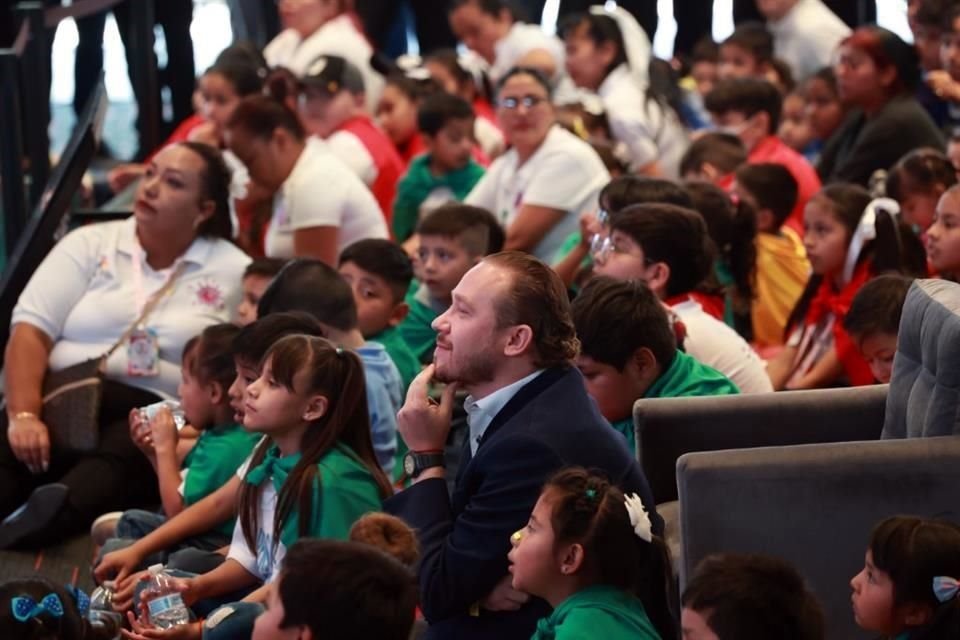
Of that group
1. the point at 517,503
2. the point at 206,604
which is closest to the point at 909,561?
the point at 517,503

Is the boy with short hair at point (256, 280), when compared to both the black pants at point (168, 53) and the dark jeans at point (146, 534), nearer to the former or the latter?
the dark jeans at point (146, 534)

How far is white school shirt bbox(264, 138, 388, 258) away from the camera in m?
5.51

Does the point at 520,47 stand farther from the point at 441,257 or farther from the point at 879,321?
the point at 879,321

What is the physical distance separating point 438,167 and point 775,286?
1627 millimetres


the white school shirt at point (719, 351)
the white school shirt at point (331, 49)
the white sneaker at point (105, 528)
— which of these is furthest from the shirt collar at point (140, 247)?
the white school shirt at point (331, 49)

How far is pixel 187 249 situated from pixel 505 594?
7.41ft

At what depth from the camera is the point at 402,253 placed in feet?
15.3

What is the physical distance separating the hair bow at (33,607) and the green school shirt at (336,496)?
0.45 m

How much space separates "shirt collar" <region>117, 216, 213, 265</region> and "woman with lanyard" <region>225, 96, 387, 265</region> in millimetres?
657

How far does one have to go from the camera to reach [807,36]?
29.1ft

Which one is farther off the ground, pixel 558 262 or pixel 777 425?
pixel 777 425

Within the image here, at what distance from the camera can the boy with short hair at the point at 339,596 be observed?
238 centimetres

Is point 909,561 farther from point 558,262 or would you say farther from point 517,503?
point 558,262

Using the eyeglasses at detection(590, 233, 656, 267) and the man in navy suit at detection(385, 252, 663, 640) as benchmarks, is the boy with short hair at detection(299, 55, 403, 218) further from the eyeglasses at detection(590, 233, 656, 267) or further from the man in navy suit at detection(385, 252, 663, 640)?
the man in navy suit at detection(385, 252, 663, 640)
